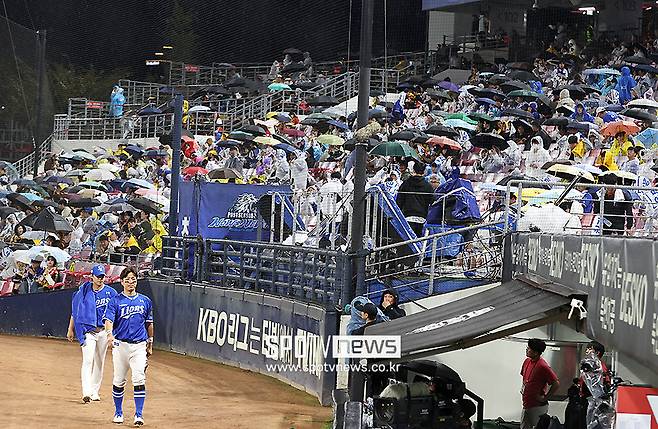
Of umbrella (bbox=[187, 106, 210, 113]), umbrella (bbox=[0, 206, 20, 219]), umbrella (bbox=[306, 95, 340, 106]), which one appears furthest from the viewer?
umbrella (bbox=[187, 106, 210, 113])

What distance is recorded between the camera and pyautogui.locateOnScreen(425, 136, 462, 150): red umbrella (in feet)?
77.4

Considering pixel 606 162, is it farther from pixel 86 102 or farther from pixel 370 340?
pixel 86 102

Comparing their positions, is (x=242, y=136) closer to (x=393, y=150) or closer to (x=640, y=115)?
(x=640, y=115)

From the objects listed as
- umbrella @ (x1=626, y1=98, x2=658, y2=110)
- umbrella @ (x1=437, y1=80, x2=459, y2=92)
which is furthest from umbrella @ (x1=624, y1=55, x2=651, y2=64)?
umbrella @ (x1=626, y1=98, x2=658, y2=110)

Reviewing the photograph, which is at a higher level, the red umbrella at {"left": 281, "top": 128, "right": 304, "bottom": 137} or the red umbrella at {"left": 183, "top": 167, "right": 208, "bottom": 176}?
the red umbrella at {"left": 281, "top": 128, "right": 304, "bottom": 137}

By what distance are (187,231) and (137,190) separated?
591 centimetres

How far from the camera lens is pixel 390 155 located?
61.4ft

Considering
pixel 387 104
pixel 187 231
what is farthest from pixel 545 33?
pixel 187 231

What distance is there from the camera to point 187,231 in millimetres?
21078

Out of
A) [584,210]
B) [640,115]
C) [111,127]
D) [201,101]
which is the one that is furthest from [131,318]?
[111,127]

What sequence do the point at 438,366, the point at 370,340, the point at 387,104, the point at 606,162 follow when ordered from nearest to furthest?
the point at 370,340
the point at 438,366
the point at 606,162
the point at 387,104

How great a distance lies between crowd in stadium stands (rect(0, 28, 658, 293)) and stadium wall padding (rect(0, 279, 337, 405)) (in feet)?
2.16

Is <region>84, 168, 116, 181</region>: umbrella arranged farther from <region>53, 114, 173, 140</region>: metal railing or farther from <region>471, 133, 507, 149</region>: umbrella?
<region>471, 133, 507, 149</region>: umbrella

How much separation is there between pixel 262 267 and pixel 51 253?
6.25 m
